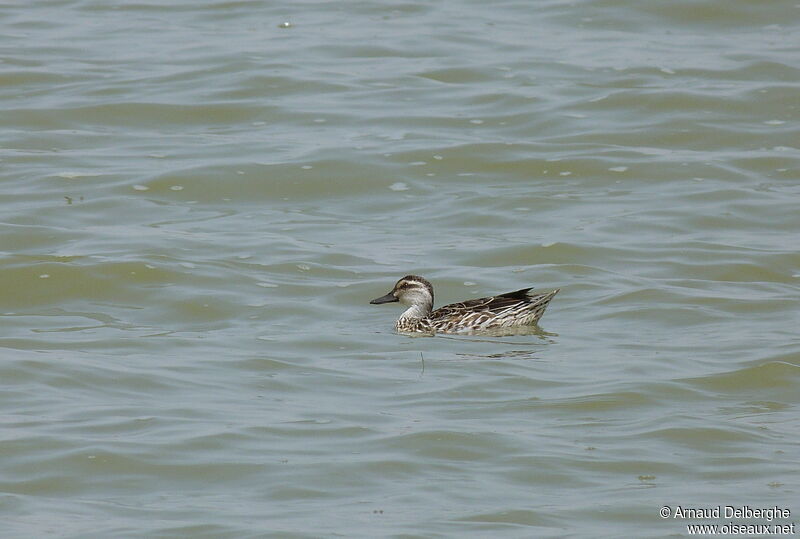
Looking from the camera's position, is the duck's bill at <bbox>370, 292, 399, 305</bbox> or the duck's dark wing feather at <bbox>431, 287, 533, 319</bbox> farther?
the duck's bill at <bbox>370, 292, 399, 305</bbox>

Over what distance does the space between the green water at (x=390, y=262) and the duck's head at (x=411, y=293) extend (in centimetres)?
35

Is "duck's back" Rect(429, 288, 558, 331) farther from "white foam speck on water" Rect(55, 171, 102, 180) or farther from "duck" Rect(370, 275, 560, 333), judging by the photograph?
"white foam speck on water" Rect(55, 171, 102, 180)

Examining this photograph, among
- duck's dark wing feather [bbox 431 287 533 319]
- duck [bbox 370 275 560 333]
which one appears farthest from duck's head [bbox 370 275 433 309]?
duck's dark wing feather [bbox 431 287 533 319]

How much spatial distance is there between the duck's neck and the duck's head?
0.02m

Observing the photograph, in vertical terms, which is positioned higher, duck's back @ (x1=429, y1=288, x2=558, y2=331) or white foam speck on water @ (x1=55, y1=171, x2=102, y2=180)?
white foam speck on water @ (x1=55, y1=171, x2=102, y2=180)

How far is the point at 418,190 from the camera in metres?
15.1

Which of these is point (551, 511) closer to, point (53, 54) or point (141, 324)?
point (141, 324)

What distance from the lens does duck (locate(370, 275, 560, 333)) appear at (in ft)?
37.8

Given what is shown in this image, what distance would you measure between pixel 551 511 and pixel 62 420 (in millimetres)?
3079

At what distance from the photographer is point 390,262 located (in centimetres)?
1298

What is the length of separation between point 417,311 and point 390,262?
1137 millimetres

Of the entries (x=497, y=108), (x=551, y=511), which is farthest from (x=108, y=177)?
(x=551, y=511)

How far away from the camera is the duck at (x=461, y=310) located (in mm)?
11516

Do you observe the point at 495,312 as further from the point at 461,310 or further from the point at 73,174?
the point at 73,174
